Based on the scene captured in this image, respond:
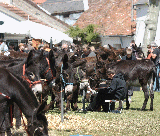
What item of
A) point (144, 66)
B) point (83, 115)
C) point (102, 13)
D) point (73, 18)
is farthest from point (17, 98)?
point (73, 18)

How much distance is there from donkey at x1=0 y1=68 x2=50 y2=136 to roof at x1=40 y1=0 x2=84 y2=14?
2276 inches

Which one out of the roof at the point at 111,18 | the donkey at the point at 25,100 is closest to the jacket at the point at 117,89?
the donkey at the point at 25,100

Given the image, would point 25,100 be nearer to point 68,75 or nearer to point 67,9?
point 68,75

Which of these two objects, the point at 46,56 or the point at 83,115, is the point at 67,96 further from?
the point at 46,56

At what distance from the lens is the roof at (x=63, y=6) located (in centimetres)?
6510

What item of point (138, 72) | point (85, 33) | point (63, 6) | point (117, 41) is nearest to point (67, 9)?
point (63, 6)

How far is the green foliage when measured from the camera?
149 feet

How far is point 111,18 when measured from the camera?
153 ft

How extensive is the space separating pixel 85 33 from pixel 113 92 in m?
32.4

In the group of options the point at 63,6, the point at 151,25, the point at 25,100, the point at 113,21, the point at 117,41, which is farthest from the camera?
the point at 63,6

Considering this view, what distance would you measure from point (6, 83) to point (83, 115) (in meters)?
6.20

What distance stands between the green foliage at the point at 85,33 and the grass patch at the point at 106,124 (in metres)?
31.7

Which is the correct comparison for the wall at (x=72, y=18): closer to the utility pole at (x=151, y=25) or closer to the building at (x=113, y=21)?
the building at (x=113, y=21)

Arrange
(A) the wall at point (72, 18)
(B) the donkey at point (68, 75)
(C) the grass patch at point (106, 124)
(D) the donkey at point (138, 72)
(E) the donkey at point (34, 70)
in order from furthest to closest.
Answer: (A) the wall at point (72, 18) < (D) the donkey at point (138, 72) < (B) the donkey at point (68, 75) < (C) the grass patch at point (106, 124) < (E) the donkey at point (34, 70)
